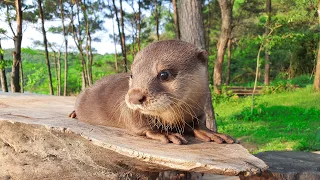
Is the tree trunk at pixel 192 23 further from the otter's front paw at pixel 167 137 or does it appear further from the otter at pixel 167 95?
the otter's front paw at pixel 167 137

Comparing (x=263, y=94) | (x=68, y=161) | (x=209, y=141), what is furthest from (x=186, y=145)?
(x=263, y=94)

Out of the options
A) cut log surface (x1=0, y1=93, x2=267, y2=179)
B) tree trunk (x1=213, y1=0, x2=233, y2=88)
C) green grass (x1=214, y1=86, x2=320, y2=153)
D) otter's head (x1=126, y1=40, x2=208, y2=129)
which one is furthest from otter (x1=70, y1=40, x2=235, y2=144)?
tree trunk (x1=213, y1=0, x2=233, y2=88)

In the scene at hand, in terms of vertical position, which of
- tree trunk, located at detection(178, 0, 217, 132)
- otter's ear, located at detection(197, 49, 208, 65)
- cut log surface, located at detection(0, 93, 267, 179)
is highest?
tree trunk, located at detection(178, 0, 217, 132)

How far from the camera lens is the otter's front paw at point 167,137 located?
220cm

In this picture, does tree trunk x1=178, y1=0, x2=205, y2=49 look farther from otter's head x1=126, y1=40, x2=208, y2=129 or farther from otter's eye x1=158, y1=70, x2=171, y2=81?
otter's eye x1=158, y1=70, x2=171, y2=81

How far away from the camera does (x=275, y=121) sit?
1095 centimetres

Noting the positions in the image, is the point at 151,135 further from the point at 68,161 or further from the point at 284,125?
the point at 284,125

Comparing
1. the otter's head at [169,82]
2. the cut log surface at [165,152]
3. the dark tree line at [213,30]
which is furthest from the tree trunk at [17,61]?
the otter's head at [169,82]

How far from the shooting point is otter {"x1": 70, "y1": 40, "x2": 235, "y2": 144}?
6.98 ft

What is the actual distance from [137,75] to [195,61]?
1.45 ft

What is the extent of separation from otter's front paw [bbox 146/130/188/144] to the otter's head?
0.10m

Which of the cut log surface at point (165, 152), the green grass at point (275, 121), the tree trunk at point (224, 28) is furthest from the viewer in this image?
the tree trunk at point (224, 28)

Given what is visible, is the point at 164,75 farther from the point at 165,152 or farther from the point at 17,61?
the point at 17,61

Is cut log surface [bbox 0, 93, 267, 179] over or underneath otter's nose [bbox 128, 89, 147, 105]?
underneath
